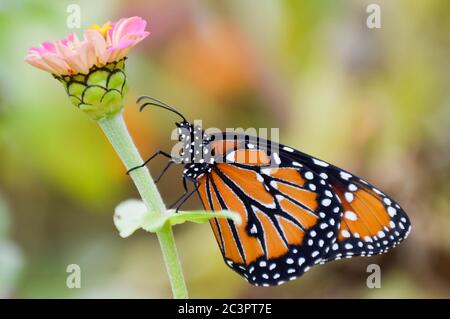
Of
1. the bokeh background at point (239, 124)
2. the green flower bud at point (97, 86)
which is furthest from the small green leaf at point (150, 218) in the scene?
the bokeh background at point (239, 124)

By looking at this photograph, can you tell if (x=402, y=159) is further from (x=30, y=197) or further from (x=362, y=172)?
(x=30, y=197)

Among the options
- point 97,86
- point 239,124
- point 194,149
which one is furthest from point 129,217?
point 239,124

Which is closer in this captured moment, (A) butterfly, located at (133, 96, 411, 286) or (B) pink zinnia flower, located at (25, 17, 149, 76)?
(B) pink zinnia flower, located at (25, 17, 149, 76)

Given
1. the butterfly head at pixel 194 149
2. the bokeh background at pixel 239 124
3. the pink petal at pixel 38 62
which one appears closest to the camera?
the pink petal at pixel 38 62

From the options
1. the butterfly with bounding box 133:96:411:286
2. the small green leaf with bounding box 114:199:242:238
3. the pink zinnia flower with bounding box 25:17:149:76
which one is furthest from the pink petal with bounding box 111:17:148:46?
the butterfly with bounding box 133:96:411:286

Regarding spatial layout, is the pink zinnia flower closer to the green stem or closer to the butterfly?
the green stem

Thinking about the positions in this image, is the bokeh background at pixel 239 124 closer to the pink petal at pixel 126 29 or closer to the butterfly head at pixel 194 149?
the butterfly head at pixel 194 149
